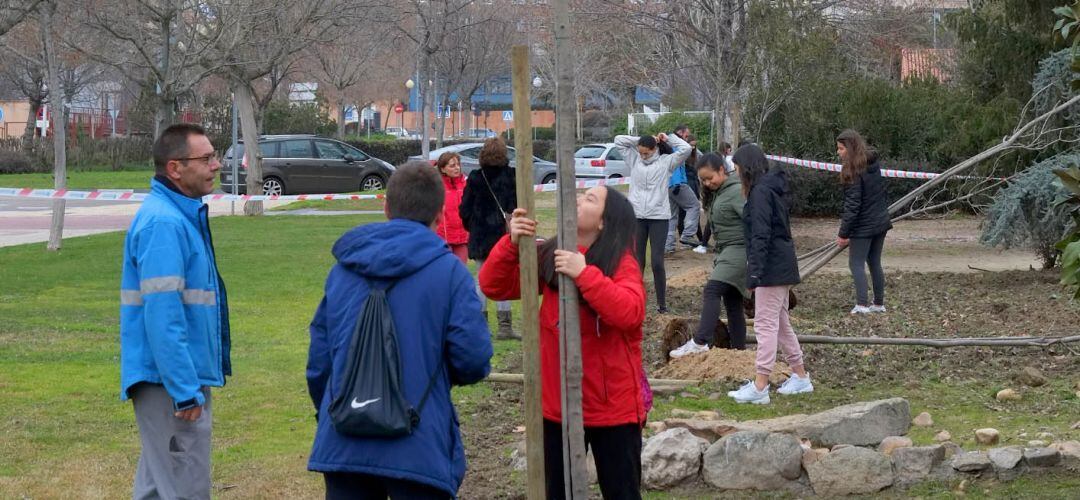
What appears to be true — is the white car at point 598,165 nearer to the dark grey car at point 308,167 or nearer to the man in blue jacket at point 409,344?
the dark grey car at point 308,167

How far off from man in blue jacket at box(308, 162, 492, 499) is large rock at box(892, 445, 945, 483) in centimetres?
313

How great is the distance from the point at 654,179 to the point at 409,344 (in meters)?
8.74

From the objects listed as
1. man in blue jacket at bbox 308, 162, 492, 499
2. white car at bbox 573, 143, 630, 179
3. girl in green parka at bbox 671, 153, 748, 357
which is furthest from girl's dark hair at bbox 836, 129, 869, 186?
white car at bbox 573, 143, 630, 179

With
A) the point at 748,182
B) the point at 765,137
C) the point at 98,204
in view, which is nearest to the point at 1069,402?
the point at 748,182

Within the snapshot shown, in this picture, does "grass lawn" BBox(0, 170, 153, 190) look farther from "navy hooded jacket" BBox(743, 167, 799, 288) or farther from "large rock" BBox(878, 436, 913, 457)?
"large rock" BBox(878, 436, 913, 457)

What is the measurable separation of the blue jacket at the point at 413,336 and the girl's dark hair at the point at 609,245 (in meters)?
0.75

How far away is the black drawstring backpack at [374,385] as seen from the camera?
3.57 meters

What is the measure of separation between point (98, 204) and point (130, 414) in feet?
79.9

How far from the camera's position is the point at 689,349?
9.49m

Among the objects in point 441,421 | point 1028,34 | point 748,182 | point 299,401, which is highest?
point 1028,34

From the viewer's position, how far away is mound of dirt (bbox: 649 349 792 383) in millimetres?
8945

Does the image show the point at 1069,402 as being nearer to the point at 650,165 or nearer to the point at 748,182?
the point at 748,182

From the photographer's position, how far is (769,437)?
627cm

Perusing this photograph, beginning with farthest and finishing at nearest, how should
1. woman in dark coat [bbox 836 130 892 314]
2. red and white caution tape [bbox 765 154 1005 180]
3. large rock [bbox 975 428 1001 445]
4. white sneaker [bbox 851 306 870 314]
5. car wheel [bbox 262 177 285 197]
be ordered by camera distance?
1. car wheel [bbox 262 177 285 197]
2. red and white caution tape [bbox 765 154 1005 180]
3. white sneaker [bbox 851 306 870 314]
4. woman in dark coat [bbox 836 130 892 314]
5. large rock [bbox 975 428 1001 445]
